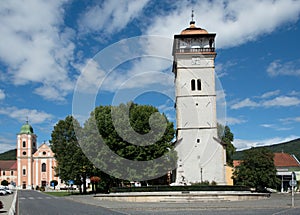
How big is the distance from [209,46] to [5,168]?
3971 inches

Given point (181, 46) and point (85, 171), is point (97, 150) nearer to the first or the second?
point (85, 171)

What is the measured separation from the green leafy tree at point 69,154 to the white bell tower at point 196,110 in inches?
498

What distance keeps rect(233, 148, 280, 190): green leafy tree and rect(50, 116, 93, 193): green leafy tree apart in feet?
62.3

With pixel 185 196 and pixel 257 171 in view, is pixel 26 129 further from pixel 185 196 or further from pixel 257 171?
pixel 185 196

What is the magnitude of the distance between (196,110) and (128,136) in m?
9.50

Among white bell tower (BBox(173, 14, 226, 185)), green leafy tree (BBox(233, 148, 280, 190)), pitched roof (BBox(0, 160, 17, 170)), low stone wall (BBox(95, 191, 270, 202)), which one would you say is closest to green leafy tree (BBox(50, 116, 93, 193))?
white bell tower (BBox(173, 14, 226, 185))

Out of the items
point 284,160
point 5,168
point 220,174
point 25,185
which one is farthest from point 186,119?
point 5,168

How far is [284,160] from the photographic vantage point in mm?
68375

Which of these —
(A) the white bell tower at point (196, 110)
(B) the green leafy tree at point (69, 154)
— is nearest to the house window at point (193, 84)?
(A) the white bell tower at point (196, 110)

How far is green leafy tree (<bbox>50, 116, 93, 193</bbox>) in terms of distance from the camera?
167 ft

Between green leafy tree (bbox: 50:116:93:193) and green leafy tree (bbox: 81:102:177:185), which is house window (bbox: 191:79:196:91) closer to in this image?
green leafy tree (bbox: 81:102:177:185)

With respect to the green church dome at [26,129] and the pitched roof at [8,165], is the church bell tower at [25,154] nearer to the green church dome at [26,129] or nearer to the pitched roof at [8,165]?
the green church dome at [26,129]

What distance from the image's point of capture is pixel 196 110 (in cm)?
4784

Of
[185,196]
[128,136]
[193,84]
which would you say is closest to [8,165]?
[128,136]
